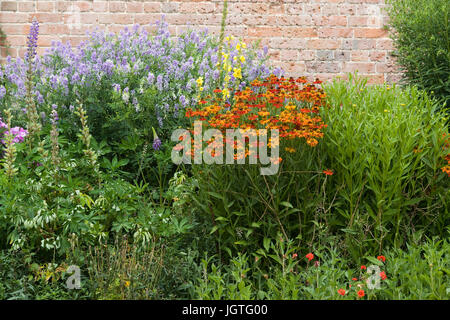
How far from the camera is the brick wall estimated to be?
23.5 ft

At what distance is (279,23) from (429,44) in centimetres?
245

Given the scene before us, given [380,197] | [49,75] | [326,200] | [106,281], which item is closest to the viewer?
[106,281]

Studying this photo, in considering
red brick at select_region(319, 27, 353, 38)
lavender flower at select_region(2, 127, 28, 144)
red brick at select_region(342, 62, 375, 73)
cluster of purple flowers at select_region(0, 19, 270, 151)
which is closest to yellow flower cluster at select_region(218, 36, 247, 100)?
cluster of purple flowers at select_region(0, 19, 270, 151)

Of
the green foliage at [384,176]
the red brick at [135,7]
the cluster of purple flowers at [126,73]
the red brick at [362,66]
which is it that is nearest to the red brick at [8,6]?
the red brick at [135,7]

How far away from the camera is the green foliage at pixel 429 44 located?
511cm

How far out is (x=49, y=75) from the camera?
4.91 m

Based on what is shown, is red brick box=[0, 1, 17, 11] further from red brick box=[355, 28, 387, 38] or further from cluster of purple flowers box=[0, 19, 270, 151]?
red brick box=[355, 28, 387, 38]

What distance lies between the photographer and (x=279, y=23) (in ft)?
23.5

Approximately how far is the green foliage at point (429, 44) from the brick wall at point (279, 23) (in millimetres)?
1631

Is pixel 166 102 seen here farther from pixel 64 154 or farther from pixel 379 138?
pixel 379 138

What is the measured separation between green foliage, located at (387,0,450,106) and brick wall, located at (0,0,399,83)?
1631 mm

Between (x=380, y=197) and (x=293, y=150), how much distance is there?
0.59m

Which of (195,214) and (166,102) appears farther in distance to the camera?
(166,102)

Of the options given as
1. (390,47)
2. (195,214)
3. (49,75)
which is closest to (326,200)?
(195,214)
